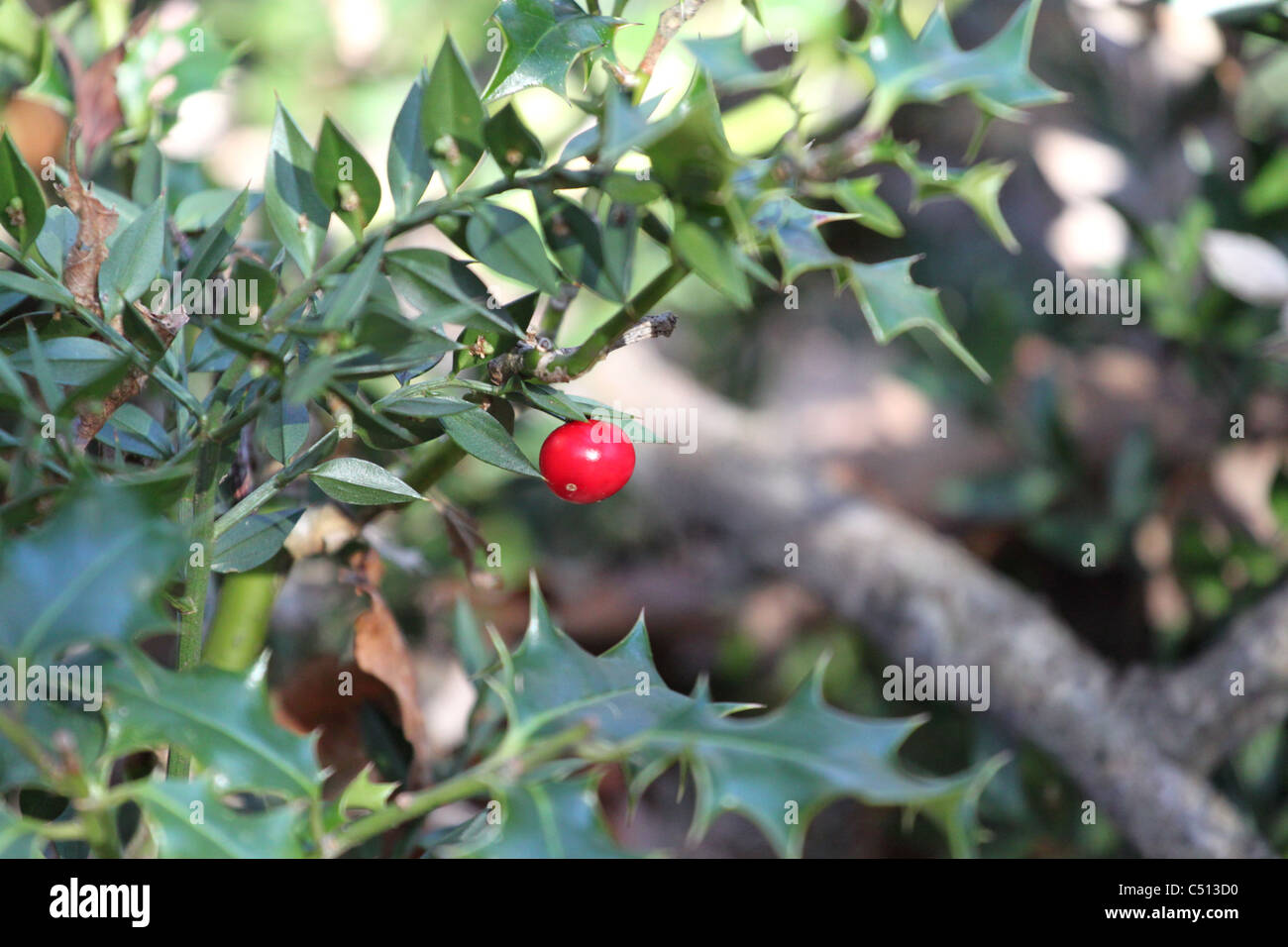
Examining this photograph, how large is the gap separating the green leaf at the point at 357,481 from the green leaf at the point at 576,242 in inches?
6.8

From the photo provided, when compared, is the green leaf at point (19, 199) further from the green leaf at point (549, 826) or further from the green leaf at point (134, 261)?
the green leaf at point (549, 826)

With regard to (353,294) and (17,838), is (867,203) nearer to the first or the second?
(353,294)

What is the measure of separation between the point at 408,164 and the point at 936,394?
1249 millimetres

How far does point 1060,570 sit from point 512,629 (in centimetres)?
90

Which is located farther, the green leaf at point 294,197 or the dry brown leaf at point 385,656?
the dry brown leaf at point 385,656

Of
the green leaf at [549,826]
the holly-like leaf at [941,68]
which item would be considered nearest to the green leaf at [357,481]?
the green leaf at [549,826]

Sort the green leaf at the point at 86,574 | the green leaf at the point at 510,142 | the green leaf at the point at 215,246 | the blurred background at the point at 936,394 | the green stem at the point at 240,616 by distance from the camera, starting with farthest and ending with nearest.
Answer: the blurred background at the point at 936,394 < the green stem at the point at 240,616 < the green leaf at the point at 215,246 < the green leaf at the point at 510,142 < the green leaf at the point at 86,574

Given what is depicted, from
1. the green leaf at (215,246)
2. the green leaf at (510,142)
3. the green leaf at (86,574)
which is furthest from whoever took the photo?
the green leaf at (215,246)

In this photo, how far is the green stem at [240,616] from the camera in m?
0.78

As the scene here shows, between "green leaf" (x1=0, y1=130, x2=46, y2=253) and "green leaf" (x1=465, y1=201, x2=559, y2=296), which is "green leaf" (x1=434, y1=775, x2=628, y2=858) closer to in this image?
"green leaf" (x1=465, y1=201, x2=559, y2=296)

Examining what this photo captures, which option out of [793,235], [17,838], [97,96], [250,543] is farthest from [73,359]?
[97,96]

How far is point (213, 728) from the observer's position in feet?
1.47

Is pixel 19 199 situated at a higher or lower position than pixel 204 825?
higher

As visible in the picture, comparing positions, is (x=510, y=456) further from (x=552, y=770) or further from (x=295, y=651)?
(x=295, y=651)
